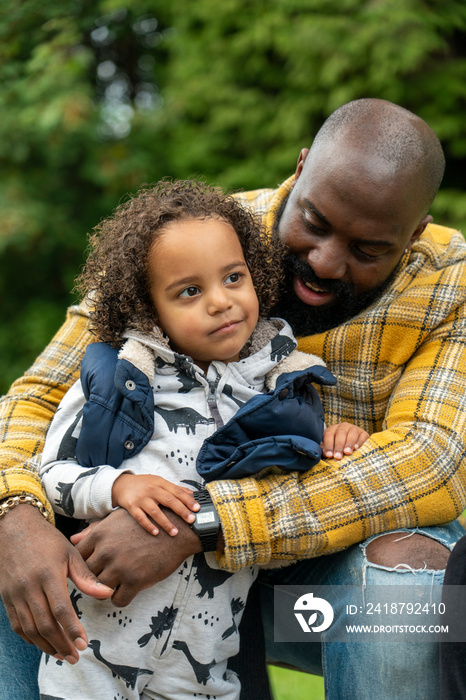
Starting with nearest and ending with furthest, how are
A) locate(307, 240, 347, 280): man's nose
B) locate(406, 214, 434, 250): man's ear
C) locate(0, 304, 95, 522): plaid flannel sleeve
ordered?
locate(0, 304, 95, 522): plaid flannel sleeve
locate(307, 240, 347, 280): man's nose
locate(406, 214, 434, 250): man's ear

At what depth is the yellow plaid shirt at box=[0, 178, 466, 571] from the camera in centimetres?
181

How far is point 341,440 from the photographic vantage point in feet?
6.68

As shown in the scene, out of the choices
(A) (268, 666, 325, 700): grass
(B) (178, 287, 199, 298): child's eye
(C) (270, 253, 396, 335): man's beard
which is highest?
(B) (178, 287, 199, 298): child's eye

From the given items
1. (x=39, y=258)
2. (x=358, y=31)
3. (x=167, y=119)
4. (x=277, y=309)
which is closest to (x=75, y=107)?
(x=167, y=119)

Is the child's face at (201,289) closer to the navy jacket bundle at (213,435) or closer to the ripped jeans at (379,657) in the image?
the navy jacket bundle at (213,435)

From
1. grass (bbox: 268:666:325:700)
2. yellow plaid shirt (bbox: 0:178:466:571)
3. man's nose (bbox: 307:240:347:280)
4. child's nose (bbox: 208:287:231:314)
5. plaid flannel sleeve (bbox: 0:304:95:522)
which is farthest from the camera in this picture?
grass (bbox: 268:666:325:700)

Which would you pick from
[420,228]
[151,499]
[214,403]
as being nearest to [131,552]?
[151,499]

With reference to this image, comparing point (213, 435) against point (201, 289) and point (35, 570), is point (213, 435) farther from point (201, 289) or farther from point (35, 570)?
point (35, 570)

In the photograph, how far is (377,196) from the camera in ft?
7.41

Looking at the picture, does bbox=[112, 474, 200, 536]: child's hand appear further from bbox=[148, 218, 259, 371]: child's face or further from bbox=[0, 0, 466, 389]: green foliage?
bbox=[0, 0, 466, 389]: green foliage

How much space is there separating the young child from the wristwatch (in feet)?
0.13

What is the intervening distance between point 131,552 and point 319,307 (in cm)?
104

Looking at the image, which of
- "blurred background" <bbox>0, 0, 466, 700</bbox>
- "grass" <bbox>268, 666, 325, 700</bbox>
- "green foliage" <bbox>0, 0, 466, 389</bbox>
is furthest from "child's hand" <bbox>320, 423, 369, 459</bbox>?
"green foliage" <bbox>0, 0, 466, 389</bbox>

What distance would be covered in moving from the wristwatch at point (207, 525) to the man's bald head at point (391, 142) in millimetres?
1197
